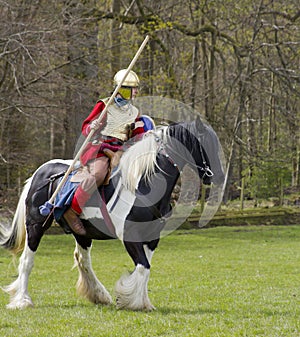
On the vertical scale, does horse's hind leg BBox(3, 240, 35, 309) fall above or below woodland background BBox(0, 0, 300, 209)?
below

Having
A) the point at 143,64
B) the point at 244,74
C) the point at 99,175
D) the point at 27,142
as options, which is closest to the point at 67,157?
the point at 27,142

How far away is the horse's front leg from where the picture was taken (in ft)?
24.5

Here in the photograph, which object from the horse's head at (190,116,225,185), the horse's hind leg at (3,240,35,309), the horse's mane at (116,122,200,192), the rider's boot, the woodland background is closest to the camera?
the horse's mane at (116,122,200,192)

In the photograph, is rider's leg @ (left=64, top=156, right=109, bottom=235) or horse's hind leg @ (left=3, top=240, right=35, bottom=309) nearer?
rider's leg @ (left=64, top=156, right=109, bottom=235)

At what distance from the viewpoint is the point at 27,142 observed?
2281 cm

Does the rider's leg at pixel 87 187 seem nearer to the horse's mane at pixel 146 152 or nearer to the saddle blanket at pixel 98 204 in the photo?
the saddle blanket at pixel 98 204

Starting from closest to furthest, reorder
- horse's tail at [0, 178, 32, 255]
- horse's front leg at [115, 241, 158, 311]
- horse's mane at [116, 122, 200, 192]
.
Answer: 1. horse's front leg at [115, 241, 158, 311]
2. horse's mane at [116, 122, 200, 192]
3. horse's tail at [0, 178, 32, 255]

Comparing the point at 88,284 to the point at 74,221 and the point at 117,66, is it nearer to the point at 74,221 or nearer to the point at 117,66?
the point at 74,221

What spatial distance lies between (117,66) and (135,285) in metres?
15.7

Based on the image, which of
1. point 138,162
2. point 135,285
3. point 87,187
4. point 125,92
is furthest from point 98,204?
point 125,92

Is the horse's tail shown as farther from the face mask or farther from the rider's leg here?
the face mask

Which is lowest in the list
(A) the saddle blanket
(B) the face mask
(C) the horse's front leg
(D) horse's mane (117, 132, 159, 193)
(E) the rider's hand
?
(C) the horse's front leg

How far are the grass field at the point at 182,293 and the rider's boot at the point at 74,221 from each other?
916mm

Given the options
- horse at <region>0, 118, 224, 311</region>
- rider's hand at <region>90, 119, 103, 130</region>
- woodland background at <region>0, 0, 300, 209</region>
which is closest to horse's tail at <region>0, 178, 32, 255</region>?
horse at <region>0, 118, 224, 311</region>
